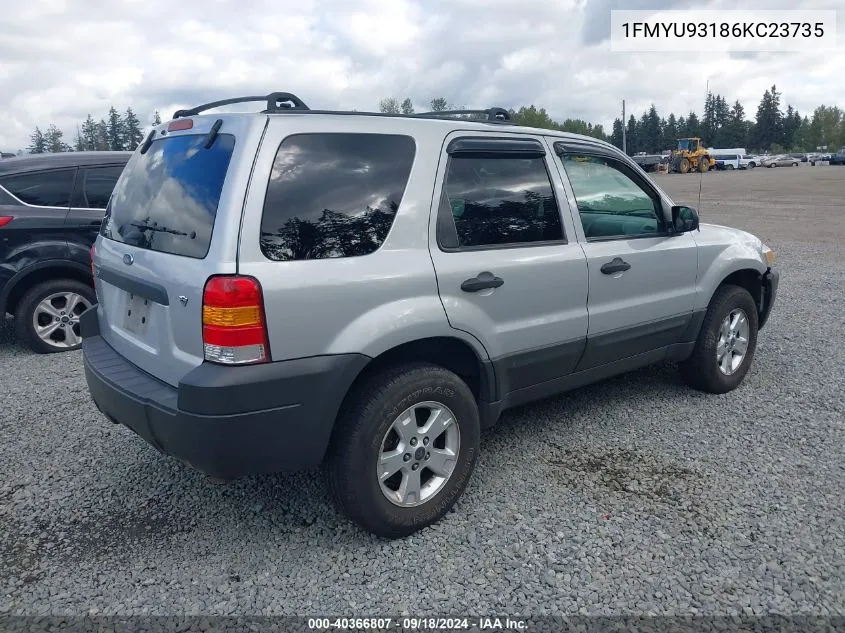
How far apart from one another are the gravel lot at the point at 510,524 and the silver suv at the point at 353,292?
1.17 feet

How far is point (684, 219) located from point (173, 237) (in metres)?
3.02

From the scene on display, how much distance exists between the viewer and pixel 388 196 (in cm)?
300

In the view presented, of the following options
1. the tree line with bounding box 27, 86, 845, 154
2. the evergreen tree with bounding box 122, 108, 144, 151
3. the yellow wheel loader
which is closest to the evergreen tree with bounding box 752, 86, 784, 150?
the tree line with bounding box 27, 86, 845, 154

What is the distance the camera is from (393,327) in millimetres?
2867

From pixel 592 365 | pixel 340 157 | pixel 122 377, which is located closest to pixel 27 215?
pixel 122 377

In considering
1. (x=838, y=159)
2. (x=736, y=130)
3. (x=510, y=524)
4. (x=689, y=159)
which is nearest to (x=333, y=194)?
(x=510, y=524)

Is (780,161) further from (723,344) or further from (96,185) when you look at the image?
(96,185)

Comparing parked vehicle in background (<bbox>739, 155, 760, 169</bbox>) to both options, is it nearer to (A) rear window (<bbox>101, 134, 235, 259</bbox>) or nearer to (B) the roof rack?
(B) the roof rack

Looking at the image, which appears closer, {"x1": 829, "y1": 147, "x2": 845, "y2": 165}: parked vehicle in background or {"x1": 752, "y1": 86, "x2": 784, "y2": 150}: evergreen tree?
{"x1": 829, "y1": 147, "x2": 845, "y2": 165}: parked vehicle in background

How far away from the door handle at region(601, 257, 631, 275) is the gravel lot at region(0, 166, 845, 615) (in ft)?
3.37

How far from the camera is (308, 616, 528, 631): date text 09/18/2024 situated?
99.6 inches

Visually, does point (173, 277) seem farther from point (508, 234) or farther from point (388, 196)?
point (508, 234)

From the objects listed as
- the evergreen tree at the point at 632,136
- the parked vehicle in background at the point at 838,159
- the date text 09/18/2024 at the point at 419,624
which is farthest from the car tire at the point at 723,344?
the evergreen tree at the point at 632,136

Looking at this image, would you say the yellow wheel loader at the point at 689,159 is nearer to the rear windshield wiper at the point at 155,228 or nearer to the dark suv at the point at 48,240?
the dark suv at the point at 48,240
